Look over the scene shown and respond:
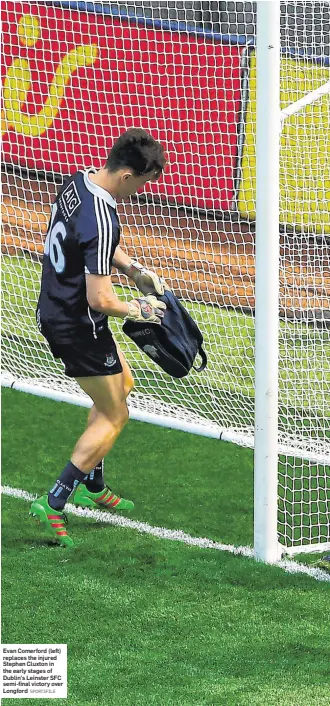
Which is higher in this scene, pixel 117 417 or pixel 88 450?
pixel 117 417

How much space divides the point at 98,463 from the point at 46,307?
0.75m

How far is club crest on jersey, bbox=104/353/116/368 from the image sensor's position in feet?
17.6

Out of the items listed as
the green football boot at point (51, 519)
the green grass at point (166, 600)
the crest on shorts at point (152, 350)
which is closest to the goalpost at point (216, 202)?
the green grass at point (166, 600)

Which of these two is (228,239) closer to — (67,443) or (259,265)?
(67,443)

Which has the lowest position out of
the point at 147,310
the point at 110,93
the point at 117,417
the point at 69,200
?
the point at 117,417

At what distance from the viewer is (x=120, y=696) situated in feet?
13.3

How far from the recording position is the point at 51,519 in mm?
5434

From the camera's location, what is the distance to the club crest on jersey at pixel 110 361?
535 cm

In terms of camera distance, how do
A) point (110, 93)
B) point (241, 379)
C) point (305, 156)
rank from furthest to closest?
point (110, 93) → point (241, 379) → point (305, 156)

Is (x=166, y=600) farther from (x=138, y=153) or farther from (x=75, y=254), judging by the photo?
(x=138, y=153)

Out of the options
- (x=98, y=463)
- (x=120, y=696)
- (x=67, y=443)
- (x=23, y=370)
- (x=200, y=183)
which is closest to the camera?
(x=120, y=696)

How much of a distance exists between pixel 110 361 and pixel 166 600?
1.05 meters

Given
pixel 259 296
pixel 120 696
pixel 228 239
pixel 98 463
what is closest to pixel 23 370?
pixel 228 239

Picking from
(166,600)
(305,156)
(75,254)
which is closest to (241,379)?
(305,156)
